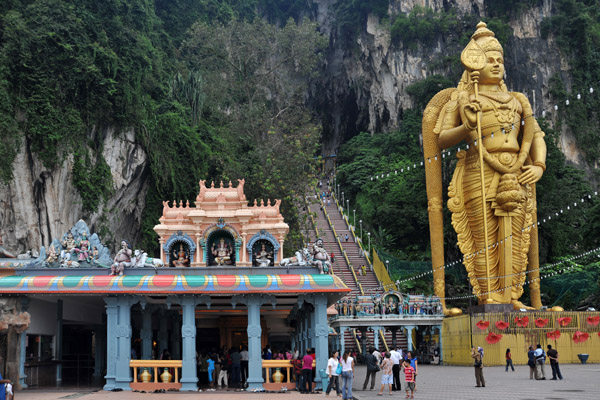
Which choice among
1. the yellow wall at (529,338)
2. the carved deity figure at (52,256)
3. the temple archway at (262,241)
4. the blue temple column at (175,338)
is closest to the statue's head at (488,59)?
the yellow wall at (529,338)

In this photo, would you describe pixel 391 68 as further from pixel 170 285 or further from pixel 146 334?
pixel 170 285

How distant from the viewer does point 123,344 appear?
58.7 feet

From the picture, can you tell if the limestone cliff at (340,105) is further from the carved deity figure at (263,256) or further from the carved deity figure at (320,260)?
the carved deity figure at (320,260)

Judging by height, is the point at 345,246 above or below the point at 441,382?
above

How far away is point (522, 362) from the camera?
2544cm

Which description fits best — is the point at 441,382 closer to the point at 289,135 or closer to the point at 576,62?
the point at 289,135

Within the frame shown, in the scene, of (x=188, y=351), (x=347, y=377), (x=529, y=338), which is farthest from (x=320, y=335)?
(x=529, y=338)

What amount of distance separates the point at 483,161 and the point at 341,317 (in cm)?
869

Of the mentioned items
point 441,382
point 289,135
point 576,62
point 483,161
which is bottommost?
point 441,382

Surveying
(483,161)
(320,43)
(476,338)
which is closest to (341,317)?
(476,338)

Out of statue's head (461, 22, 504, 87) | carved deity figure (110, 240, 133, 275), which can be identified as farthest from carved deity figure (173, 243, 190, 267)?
statue's head (461, 22, 504, 87)

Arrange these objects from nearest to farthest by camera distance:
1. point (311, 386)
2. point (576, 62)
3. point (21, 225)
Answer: point (311, 386)
point (21, 225)
point (576, 62)

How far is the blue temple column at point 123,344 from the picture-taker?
58.3 feet

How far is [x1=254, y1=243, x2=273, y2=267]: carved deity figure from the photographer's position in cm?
2030
